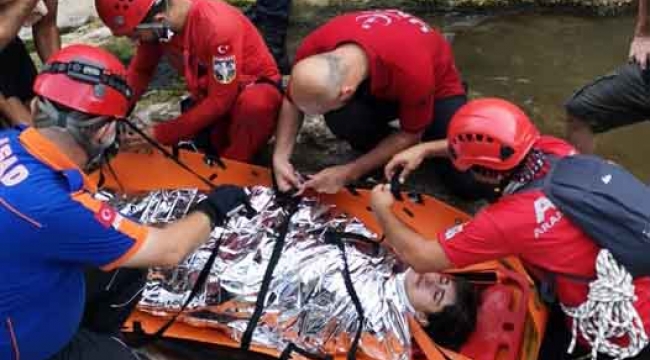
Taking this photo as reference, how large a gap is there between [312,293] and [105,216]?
3.49 feet

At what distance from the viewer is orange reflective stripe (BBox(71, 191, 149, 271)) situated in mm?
2445

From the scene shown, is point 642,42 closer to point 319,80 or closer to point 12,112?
point 319,80

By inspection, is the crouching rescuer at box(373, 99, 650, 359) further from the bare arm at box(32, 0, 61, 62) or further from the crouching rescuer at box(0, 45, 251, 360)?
the bare arm at box(32, 0, 61, 62)

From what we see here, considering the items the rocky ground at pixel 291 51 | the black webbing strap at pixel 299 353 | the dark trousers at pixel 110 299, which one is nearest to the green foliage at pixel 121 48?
the rocky ground at pixel 291 51

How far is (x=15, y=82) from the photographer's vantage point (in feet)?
14.0

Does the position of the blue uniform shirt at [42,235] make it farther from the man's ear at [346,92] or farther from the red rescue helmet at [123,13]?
the red rescue helmet at [123,13]

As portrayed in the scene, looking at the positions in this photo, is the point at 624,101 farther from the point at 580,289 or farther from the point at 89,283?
the point at 89,283

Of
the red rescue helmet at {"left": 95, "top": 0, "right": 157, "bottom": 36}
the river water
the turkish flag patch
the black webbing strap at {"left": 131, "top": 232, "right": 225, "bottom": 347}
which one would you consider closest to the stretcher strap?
the black webbing strap at {"left": 131, "top": 232, "right": 225, "bottom": 347}

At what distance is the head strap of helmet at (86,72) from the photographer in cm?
284

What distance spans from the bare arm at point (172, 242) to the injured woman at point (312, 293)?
0.56 metres

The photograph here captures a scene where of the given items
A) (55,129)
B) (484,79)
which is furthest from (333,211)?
(484,79)

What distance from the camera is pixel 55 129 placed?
267 centimetres

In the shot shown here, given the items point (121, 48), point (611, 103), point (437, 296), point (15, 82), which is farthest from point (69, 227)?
point (121, 48)

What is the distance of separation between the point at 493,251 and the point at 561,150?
1.38 ft
